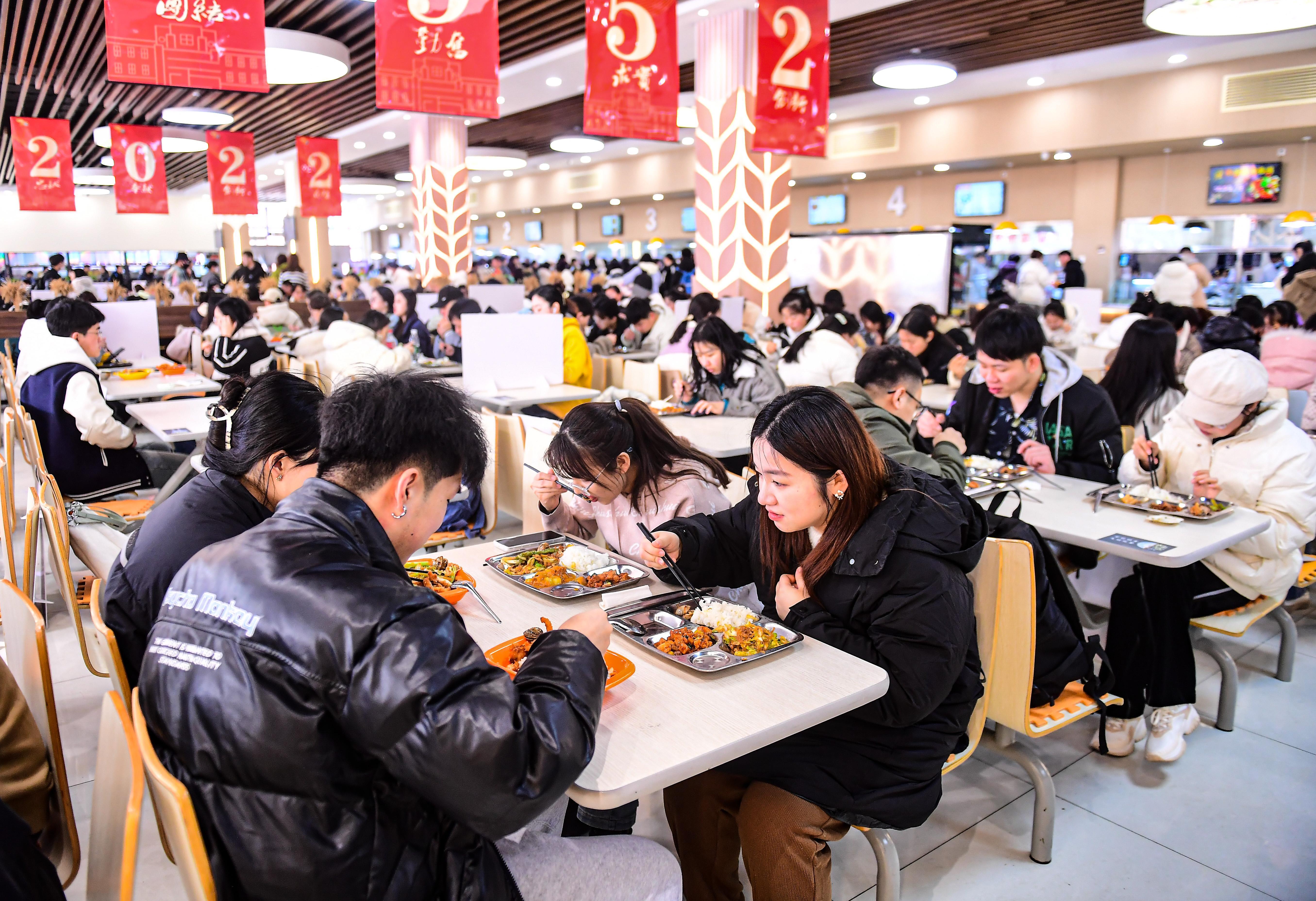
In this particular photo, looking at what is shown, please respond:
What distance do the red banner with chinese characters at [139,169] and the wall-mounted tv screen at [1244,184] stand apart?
13811 millimetres

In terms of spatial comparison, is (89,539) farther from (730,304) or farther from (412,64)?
(730,304)

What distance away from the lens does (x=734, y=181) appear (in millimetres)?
8344

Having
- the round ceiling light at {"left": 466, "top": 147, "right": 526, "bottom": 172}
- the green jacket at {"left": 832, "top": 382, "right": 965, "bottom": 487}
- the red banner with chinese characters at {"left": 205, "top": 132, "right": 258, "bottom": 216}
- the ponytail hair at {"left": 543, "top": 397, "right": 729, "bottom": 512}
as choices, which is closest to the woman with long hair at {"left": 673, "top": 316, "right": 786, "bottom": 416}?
the green jacket at {"left": 832, "top": 382, "right": 965, "bottom": 487}

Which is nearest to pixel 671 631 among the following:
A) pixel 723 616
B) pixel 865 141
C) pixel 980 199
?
pixel 723 616

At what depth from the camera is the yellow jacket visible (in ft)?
20.4

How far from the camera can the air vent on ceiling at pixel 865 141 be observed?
12.8 m

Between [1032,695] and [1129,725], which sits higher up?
[1032,695]

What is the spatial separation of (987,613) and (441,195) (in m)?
11.9

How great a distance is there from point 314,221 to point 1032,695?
19.1 meters

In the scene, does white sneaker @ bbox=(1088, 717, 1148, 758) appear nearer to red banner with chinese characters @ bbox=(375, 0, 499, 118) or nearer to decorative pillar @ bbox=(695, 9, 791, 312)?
red banner with chinese characters @ bbox=(375, 0, 499, 118)

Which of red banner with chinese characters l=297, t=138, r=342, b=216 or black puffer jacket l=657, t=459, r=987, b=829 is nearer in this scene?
black puffer jacket l=657, t=459, r=987, b=829

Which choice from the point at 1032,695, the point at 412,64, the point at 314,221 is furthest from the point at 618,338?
the point at 314,221

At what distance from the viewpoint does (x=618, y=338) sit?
876 centimetres

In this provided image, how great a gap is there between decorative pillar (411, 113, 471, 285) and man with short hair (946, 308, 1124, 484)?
9.86 meters
